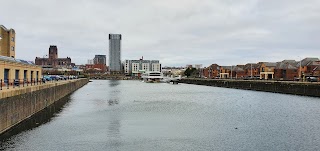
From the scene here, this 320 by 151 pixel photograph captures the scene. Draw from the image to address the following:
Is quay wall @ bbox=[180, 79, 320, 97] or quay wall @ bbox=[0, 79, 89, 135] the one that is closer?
quay wall @ bbox=[0, 79, 89, 135]

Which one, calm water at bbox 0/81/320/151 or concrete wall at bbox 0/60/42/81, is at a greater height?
concrete wall at bbox 0/60/42/81

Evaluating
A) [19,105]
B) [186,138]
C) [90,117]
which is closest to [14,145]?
[19,105]

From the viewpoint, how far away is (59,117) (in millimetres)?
40469

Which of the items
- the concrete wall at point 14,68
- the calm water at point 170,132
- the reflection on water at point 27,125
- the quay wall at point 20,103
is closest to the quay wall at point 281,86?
the calm water at point 170,132

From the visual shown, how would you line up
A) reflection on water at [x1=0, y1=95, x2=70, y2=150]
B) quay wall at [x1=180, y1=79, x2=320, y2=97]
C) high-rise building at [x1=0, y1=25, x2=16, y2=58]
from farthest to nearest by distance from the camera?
1. high-rise building at [x1=0, y1=25, x2=16, y2=58]
2. quay wall at [x1=180, y1=79, x2=320, y2=97]
3. reflection on water at [x1=0, y1=95, x2=70, y2=150]

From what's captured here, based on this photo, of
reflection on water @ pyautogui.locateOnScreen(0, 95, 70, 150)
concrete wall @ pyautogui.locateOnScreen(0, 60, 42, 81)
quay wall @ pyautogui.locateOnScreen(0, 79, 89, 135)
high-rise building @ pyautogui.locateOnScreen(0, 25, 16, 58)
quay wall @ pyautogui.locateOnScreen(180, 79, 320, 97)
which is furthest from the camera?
high-rise building @ pyautogui.locateOnScreen(0, 25, 16, 58)

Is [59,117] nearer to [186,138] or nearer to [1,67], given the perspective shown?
[1,67]

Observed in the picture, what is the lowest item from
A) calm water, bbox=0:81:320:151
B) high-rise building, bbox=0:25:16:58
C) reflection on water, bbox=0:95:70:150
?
calm water, bbox=0:81:320:151

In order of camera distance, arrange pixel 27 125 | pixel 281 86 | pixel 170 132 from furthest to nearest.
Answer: pixel 281 86, pixel 27 125, pixel 170 132

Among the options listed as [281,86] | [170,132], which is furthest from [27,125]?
[281,86]

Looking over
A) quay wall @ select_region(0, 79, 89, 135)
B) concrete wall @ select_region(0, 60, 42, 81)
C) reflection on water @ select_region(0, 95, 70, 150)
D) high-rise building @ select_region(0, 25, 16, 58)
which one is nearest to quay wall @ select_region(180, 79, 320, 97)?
quay wall @ select_region(0, 79, 89, 135)

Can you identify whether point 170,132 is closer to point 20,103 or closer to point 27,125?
point 27,125

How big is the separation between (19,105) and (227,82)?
118715mm

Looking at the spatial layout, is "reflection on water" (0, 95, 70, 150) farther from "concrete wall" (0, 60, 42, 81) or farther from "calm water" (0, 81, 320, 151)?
"concrete wall" (0, 60, 42, 81)
